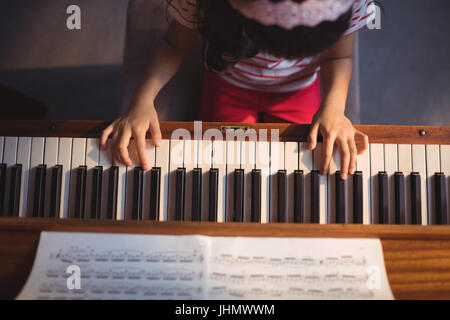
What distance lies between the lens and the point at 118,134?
0.70 meters

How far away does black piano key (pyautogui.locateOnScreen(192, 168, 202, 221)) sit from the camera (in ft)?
2.22

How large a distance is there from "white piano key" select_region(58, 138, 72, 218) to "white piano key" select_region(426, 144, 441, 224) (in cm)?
87

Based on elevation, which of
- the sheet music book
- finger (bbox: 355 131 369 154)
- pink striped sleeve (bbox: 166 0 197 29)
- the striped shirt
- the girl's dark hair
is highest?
pink striped sleeve (bbox: 166 0 197 29)

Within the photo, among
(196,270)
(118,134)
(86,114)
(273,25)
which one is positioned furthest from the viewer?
(86,114)

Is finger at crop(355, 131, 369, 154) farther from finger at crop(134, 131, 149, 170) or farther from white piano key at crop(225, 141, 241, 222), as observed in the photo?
finger at crop(134, 131, 149, 170)

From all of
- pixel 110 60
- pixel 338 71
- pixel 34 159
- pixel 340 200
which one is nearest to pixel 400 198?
pixel 340 200

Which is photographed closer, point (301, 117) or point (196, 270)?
point (196, 270)

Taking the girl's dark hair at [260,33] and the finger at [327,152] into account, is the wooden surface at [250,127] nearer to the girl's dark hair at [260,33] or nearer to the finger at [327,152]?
the finger at [327,152]

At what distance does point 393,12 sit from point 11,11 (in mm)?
1814

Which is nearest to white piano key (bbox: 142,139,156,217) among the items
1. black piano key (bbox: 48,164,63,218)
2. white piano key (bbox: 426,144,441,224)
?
black piano key (bbox: 48,164,63,218)

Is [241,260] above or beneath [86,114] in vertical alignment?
beneath

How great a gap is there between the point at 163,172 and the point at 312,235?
1.22 ft

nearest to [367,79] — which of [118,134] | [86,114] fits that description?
[118,134]

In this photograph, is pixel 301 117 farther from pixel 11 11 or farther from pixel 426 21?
pixel 11 11
